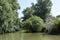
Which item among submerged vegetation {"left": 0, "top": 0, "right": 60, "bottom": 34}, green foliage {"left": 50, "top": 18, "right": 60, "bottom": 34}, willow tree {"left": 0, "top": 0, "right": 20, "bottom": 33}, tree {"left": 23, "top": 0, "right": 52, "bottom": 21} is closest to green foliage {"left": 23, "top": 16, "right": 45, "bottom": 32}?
submerged vegetation {"left": 0, "top": 0, "right": 60, "bottom": 34}

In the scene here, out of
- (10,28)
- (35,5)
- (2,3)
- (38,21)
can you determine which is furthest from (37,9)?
(2,3)

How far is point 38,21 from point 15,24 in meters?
4.83

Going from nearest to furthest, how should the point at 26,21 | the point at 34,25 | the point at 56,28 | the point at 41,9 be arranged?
the point at 56,28 → the point at 34,25 → the point at 26,21 → the point at 41,9

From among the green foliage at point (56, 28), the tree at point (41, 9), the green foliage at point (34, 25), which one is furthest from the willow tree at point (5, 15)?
the tree at point (41, 9)

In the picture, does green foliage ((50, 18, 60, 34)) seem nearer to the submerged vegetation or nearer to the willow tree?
the submerged vegetation

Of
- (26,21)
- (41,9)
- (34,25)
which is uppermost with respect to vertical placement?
(41,9)

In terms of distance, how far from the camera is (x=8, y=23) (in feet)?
124

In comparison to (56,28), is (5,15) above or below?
above

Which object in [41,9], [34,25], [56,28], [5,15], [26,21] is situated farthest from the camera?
[41,9]

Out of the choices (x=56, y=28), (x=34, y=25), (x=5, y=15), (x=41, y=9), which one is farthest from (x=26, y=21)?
(x=41, y=9)

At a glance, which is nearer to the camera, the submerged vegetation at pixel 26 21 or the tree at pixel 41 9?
the submerged vegetation at pixel 26 21

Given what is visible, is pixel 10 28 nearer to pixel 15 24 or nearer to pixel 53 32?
pixel 15 24

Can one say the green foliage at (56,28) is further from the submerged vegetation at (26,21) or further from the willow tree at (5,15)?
the willow tree at (5,15)

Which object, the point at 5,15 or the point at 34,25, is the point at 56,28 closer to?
the point at 5,15
